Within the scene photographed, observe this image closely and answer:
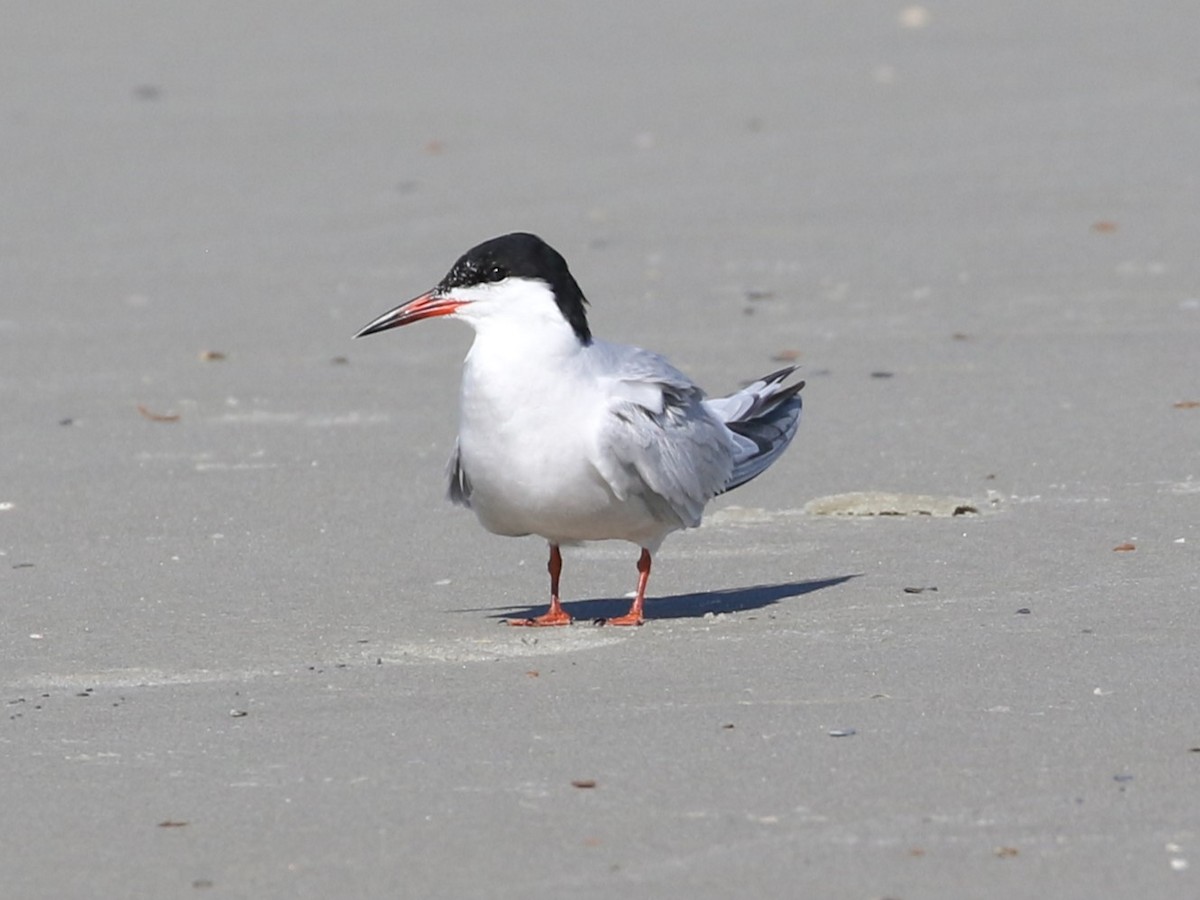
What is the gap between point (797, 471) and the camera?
7.01 meters

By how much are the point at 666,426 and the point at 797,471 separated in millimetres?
1506

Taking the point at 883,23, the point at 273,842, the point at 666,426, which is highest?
the point at 883,23

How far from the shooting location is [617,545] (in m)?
6.62

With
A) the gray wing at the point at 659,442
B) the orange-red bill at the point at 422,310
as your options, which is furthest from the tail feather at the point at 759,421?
the orange-red bill at the point at 422,310

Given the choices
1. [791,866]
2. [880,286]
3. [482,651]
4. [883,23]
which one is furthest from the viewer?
[883,23]

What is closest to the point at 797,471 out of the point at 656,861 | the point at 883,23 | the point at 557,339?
the point at 557,339

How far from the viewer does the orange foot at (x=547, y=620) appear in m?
5.45

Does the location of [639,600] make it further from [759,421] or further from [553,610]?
[759,421]

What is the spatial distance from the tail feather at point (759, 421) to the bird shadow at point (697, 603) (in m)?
0.32

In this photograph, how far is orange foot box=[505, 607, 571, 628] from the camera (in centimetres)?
545

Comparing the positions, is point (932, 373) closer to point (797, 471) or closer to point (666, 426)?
point (797, 471)

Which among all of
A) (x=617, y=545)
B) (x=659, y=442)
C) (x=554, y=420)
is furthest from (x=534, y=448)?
(x=617, y=545)

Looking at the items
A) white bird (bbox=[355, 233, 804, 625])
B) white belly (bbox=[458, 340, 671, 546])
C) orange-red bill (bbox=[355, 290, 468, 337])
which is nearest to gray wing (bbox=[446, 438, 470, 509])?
white bird (bbox=[355, 233, 804, 625])

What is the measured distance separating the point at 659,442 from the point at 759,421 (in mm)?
768
